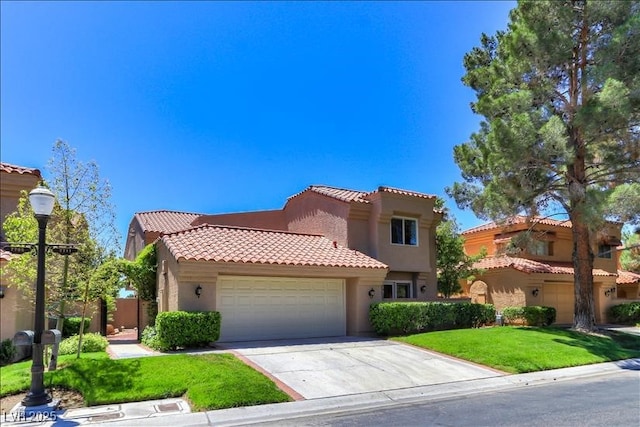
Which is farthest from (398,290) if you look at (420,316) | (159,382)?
(159,382)

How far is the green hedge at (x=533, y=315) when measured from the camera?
2445 cm

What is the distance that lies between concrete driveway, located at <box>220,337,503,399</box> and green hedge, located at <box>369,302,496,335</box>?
1.84 metres

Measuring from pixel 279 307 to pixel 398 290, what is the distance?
6.95 meters

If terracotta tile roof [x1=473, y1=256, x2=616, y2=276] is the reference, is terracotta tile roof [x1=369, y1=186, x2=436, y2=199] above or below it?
above

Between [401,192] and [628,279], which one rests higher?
[401,192]

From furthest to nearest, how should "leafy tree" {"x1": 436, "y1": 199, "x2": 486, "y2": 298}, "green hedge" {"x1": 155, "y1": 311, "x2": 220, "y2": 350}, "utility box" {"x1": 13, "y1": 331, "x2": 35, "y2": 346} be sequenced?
"leafy tree" {"x1": 436, "y1": 199, "x2": 486, "y2": 298}, "green hedge" {"x1": 155, "y1": 311, "x2": 220, "y2": 350}, "utility box" {"x1": 13, "y1": 331, "x2": 35, "y2": 346}

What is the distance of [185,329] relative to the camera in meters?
14.6

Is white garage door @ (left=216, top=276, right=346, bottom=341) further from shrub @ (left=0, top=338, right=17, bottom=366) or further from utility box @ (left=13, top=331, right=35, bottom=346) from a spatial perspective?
utility box @ (left=13, top=331, right=35, bottom=346)

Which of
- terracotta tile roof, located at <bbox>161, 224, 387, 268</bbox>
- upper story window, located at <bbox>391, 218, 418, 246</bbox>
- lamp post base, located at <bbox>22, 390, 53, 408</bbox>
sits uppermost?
upper story window, located at <bbox>391, 218, 418, 246</bbox>

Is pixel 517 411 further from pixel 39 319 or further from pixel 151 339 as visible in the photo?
pixel 151 339

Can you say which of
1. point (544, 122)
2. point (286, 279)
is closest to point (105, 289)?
point (286, 279)

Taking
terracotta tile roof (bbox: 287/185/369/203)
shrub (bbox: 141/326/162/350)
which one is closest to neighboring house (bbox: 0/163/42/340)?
shrub (bbox: 141/326/162/350)

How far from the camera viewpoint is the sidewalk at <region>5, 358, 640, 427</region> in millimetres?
8398

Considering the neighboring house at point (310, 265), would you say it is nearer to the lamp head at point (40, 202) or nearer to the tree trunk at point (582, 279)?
the tree trunk at point (582, 279)
